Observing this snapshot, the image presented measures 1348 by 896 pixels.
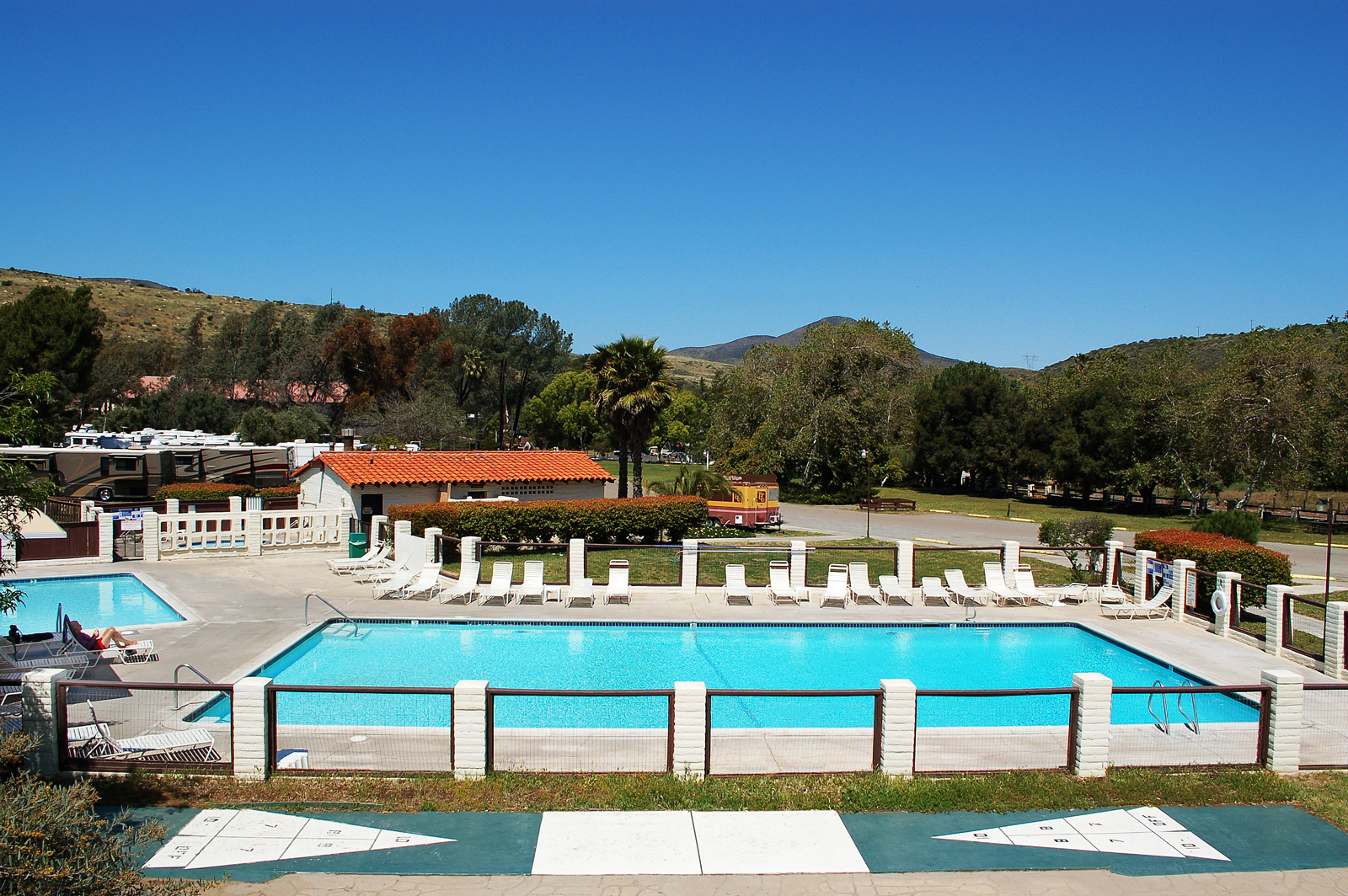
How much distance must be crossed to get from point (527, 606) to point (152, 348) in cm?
A: 7466

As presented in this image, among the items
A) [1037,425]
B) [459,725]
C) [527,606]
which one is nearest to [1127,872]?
[459,725]

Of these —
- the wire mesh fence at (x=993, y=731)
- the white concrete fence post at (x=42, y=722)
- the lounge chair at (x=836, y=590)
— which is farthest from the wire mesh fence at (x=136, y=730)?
the lounge chair at (x=836, y=590)

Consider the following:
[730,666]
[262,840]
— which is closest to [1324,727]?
[730,666]

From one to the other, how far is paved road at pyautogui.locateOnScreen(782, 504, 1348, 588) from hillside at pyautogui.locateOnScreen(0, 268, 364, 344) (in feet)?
252

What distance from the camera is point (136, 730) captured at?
990cm

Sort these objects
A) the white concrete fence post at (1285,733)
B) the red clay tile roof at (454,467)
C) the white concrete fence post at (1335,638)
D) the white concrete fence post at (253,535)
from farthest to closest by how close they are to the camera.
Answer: the red clay tile roof at (454,467) → the white concrete fence post at (253,535) → the white concrete fence post at (1335,638) → the white concrete fence post at (1285,733)

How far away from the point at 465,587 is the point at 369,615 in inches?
82.9

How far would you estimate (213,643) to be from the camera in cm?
1395

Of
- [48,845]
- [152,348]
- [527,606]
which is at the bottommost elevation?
[527,606]

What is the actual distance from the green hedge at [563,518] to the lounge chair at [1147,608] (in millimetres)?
11926

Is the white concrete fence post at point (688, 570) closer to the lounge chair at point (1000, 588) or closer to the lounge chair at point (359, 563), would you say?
the lounge chair at point (1000, 588)

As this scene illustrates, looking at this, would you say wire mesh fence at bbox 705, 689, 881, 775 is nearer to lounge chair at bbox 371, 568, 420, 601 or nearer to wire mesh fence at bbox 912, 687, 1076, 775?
wire mesh fence at bbox 912, 687, 1076, 775

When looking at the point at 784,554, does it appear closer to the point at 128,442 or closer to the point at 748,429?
the point at 128,442

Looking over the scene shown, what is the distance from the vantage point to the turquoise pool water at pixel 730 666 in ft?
36.2
